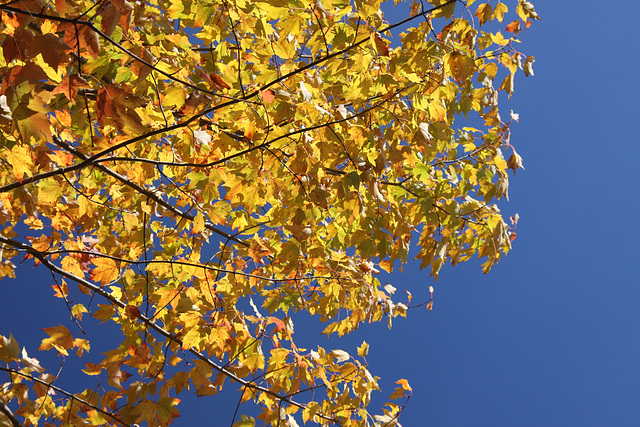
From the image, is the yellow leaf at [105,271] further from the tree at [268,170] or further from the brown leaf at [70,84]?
the brown leaf at [70,84]

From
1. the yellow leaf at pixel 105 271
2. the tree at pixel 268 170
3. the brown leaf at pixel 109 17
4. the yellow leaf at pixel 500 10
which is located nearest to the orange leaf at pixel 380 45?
the tree at pixel 268 170

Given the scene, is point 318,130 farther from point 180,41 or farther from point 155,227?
point 155,227

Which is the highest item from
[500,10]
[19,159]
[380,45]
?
[500,10]

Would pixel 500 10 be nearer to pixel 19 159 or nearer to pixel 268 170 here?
pixel 268 170

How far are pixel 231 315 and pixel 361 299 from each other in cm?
101

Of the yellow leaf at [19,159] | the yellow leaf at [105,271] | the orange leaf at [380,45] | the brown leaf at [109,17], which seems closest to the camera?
the brown leaf at [109,17]

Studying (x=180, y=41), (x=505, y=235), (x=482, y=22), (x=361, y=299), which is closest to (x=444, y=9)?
(x=482, y=22)

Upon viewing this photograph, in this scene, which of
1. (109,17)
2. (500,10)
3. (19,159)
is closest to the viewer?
(109,17)

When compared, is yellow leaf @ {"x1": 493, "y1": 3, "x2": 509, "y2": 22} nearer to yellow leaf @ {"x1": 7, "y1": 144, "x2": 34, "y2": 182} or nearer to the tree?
the tree

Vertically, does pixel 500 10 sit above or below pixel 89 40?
above

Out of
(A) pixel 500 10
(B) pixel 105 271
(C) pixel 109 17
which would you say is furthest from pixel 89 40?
(A) pixel 500 10

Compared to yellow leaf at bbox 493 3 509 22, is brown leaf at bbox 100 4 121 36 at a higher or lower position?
lower

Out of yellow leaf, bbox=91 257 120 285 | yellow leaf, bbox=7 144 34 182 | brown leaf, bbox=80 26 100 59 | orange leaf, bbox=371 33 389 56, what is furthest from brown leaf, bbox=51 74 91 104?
yellow leaf, bbox=91 257 120 285

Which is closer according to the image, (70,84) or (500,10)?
(70,84)
